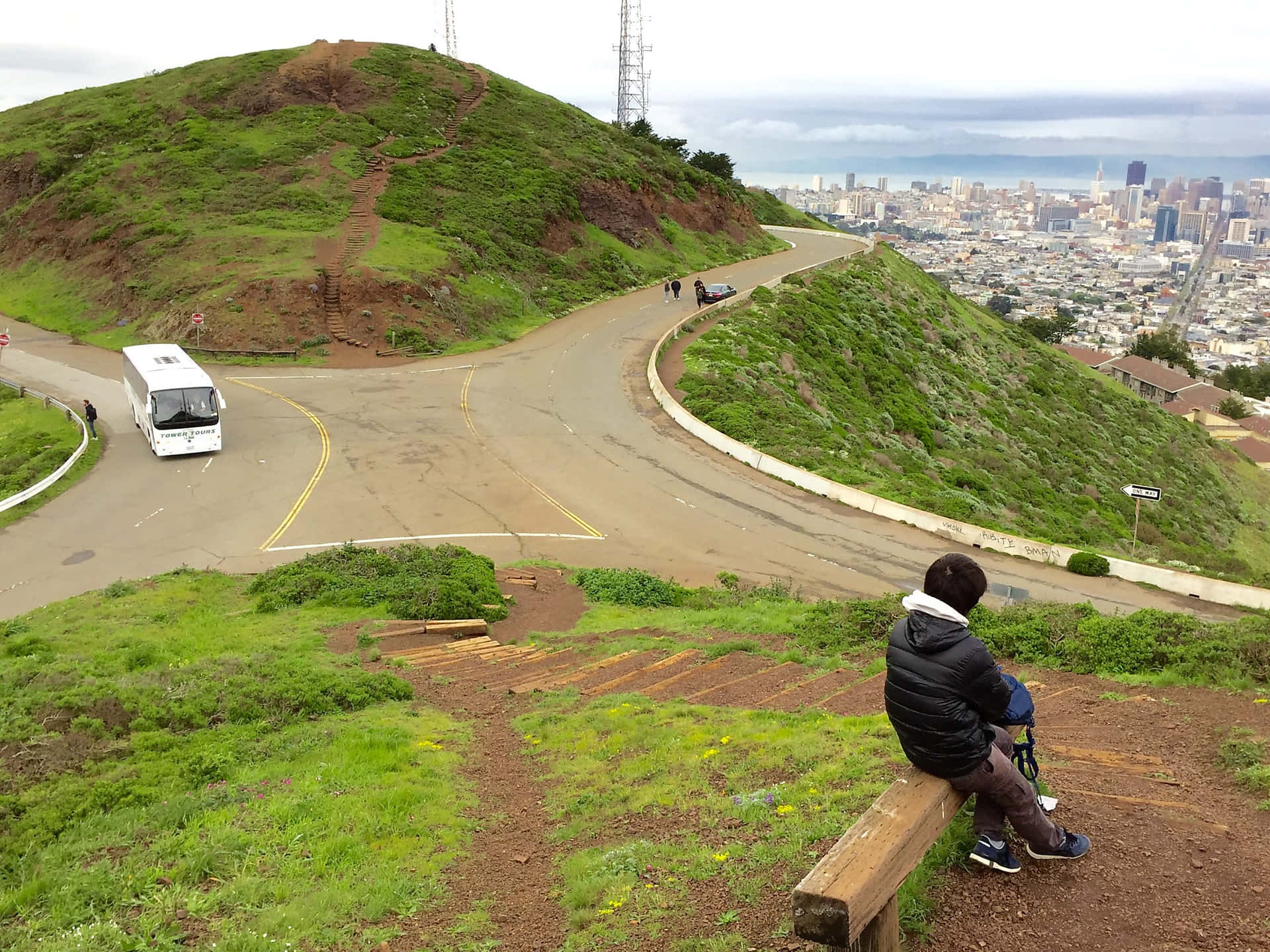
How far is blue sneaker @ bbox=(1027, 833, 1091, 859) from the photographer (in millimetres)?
5820

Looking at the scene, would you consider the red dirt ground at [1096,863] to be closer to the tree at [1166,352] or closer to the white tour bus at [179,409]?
the white tour bus at [179,409]

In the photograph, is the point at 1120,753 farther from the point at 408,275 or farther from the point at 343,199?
the point at 343,199

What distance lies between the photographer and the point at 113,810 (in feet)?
28.0

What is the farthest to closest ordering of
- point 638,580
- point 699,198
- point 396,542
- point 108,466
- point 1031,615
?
point 699,198
point 108,466
point 396,542
point 638,580
point 1031,615

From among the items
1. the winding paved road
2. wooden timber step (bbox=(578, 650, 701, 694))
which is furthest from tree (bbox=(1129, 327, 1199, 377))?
wooden timber step (bbox=(578, 650, 701, 694))

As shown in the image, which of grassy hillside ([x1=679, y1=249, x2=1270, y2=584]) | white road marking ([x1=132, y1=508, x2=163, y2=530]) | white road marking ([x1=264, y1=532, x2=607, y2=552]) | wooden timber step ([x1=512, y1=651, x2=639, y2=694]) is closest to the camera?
wooden timber step ([x1=512, y1=651, x2=639, y2=694])

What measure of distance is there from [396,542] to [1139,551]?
21909mm

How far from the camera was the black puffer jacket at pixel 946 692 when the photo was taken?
534 centimetres

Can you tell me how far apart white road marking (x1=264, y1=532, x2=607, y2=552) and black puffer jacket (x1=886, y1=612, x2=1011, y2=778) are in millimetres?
17190

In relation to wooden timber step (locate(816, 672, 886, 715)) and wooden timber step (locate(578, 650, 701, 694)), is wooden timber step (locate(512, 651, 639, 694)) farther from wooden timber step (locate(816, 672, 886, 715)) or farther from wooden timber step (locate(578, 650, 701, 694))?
wooden timber step (locate(816, 672, 886, 715))

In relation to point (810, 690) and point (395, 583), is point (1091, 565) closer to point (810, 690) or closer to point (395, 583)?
point (810, 690)

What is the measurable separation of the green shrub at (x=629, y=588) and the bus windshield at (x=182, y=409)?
14.6 m

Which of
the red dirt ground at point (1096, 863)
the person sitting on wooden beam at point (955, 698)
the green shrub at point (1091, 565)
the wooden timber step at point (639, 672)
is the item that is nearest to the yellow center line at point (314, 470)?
the wooden timber step at point (639, 672)

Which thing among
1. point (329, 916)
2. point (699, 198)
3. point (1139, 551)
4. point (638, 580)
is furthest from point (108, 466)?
point (699, 198)
